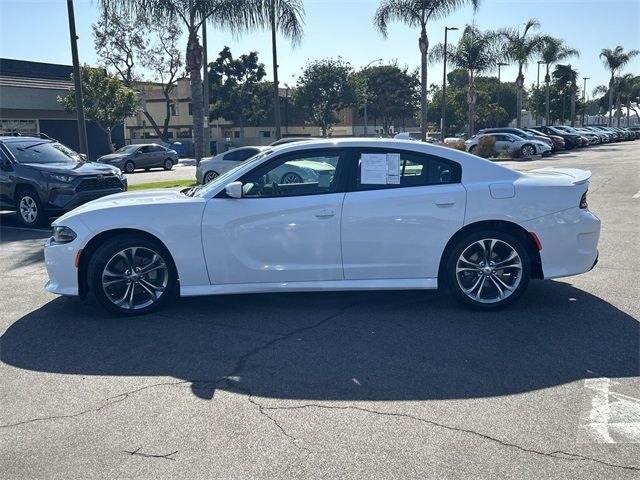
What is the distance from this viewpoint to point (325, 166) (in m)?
5.45

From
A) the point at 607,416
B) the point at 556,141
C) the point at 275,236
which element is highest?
the point at 556,141

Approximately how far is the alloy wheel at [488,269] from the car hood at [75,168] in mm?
8304

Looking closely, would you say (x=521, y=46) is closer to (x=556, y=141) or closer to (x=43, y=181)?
(x=556, y=141)

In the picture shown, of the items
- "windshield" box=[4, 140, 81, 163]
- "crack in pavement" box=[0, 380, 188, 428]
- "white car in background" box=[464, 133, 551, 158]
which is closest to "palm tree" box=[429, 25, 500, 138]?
"white car in background" box=[464, 133, 551, 158]

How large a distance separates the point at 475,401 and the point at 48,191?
9.52 metres

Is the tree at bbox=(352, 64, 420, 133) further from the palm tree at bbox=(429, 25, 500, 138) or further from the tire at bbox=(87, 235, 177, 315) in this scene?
the tire at bbox=(87, 235, 177, 315)

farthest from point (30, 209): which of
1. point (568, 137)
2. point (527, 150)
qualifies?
point (568, 137)

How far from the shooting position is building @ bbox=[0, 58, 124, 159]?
35000 millimetres

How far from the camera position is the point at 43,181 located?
10.8 m

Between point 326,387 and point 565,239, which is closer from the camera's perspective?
point 326,387

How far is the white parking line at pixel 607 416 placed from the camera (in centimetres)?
328

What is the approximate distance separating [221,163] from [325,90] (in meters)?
42.4

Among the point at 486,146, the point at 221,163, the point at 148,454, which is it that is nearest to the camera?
the point at 148,454

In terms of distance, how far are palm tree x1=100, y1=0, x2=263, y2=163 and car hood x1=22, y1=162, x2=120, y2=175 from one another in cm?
755
